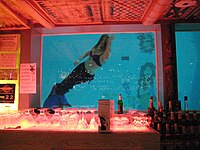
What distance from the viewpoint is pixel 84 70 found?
3.53m

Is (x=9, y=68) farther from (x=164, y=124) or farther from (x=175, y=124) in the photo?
(x=175, y=124)

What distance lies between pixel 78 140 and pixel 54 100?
149 centimetres

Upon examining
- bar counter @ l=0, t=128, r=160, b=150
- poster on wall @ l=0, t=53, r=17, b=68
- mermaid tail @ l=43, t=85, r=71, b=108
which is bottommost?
bar counter @ l=0, t=128, r=160, b=150

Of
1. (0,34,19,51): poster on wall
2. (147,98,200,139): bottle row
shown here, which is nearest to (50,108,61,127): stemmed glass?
(147,98,200,139): bottle row

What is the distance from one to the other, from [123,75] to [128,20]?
91 cm

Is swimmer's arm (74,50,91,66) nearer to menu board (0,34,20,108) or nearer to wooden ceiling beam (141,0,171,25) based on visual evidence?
menu board (0,34,20,108)

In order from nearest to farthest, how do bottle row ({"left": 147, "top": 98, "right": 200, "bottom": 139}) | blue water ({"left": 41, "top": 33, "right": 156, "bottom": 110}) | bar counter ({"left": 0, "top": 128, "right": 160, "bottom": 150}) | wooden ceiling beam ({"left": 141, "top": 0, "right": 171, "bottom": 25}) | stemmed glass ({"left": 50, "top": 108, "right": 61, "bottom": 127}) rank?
bar counter ({"left": 0, "top": 128, "right": 160, "bottom": 150}) < wooden ceiling beam ({"left": 141, "top": 0, "right": 171, "bottom": 25}) < stemmed glass ({"left": 50, "top": 108, "right": 61, "bottom": 127}) < bottle row ({"left": 147, "top": 98, "right": 200, "bottom": 139}) < blue water ({"left": 41, "top": 33, "right": 156, "bottom": 110})

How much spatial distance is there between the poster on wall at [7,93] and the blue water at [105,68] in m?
0.48

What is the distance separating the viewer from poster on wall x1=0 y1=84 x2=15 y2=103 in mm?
3273

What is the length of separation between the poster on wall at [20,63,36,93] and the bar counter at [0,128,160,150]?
1.11 metres

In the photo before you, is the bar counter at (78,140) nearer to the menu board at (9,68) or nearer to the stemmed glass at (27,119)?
the stemmed glass at (27,119)

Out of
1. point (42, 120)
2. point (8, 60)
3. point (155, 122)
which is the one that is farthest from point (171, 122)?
point (8, 60)

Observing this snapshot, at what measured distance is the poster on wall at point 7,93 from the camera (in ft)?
10.7

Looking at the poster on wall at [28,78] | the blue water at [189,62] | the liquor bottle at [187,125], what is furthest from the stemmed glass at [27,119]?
the blue water at [189,62]
